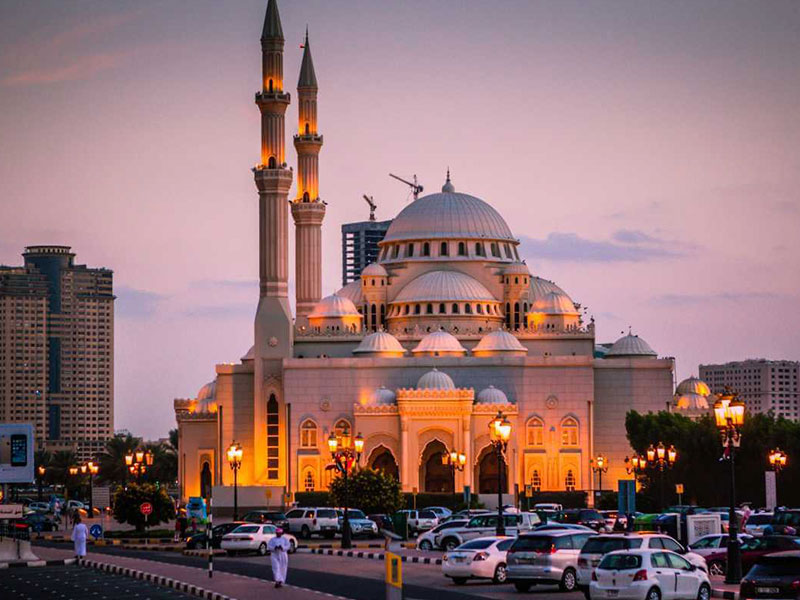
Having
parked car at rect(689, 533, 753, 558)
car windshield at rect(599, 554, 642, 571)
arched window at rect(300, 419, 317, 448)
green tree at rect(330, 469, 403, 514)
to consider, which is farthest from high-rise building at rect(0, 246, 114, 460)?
car windshield at rect(599, 554, 642, 571)

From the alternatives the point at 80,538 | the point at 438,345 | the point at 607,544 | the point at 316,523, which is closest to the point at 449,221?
the point at 438,345

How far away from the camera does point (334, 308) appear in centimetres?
9456

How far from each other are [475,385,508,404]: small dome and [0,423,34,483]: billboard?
3979cm

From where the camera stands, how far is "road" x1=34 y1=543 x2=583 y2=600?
33750 millimetres

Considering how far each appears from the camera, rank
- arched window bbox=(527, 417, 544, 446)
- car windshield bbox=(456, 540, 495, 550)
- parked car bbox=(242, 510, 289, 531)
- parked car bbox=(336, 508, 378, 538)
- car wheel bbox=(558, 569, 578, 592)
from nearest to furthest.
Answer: car wheel bbox=(558, 569, 578, 592), car windshield bbox=(456, 540, 495, 550), parked car bbox=(336, 508, 378, 538), parked car bbox=(242, 510, 289, 531), arched window bbox=(527, 417, 544, 446)

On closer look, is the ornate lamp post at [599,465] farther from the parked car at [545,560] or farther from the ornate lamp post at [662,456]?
the parked car at [545,560]

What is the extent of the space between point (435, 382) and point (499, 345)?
6.14m

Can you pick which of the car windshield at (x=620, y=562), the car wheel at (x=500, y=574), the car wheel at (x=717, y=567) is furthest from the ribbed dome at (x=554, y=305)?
the car windshield at (x=620, y=562)

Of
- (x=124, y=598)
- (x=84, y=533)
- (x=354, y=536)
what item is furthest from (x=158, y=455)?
(x=124, y=598)

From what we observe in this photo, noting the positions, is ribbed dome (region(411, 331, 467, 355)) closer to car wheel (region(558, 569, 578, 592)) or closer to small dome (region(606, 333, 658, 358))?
small dome (region(606, 333, 658, 358))

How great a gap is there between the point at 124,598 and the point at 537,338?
6310 cm

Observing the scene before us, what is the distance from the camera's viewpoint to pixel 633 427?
81.9 metres

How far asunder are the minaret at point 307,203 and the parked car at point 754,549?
59.1 meters

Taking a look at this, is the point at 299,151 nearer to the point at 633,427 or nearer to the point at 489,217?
the point at 489,217
